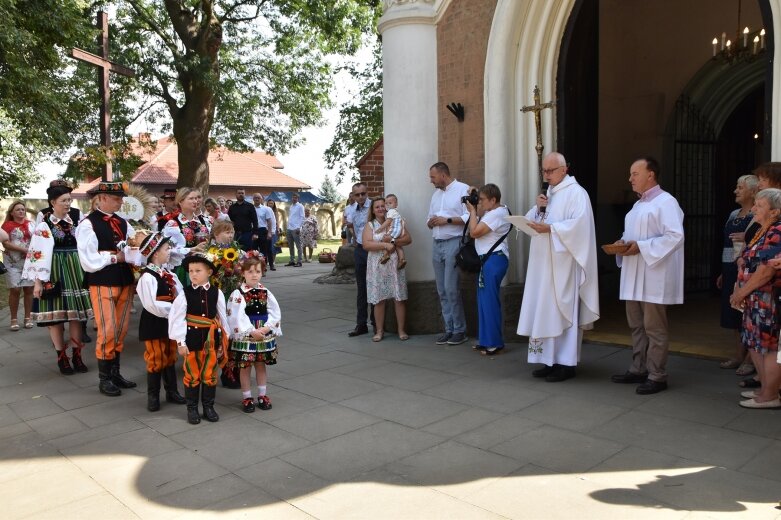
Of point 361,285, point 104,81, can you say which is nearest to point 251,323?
point 361,285

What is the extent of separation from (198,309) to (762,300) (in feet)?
12.9

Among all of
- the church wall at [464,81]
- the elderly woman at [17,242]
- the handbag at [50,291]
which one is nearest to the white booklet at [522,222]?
the church wall at [464,81]

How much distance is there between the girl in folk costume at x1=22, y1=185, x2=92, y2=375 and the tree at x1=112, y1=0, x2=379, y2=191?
11.6 meters

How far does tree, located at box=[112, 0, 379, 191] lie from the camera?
1798 cm

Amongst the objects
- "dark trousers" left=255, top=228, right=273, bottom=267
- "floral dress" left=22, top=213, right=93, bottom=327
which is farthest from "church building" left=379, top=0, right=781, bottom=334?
"dark trousers" left=255, top=228, right=273, bottom=267

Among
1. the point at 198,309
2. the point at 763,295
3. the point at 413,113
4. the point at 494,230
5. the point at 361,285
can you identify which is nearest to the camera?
the point at 763,295

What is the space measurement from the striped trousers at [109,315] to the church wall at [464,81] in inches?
146

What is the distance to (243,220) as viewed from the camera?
516 inches

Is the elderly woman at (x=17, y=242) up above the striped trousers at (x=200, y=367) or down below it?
above

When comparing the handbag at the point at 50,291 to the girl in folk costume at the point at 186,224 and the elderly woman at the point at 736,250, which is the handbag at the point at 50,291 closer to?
the girl in folk costume at the point at 186,224

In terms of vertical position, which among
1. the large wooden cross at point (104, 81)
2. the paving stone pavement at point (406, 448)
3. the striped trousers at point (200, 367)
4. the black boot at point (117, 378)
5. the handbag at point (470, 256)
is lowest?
the paving stone pavement at point (406, 448)

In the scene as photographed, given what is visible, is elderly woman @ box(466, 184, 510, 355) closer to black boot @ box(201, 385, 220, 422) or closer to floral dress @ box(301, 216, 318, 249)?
black boot @ box(201, 385, 220, 422)

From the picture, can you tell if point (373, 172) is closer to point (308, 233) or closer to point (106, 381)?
point (106, 381)

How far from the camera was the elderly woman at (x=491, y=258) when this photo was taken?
6.69m
